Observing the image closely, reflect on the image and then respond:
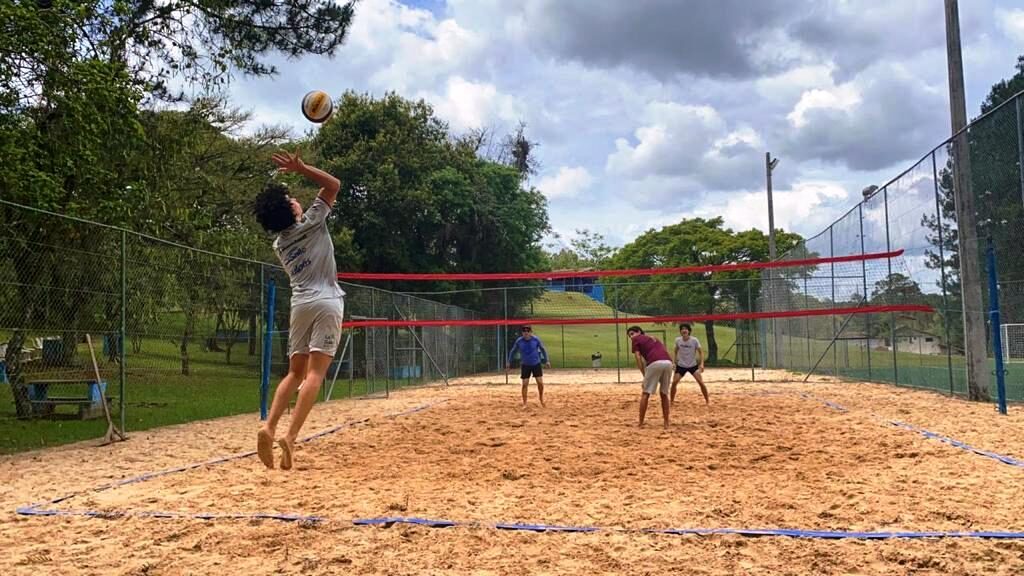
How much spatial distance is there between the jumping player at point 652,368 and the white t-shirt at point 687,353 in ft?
8.04

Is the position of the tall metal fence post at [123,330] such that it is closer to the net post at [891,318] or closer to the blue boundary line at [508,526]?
the blue boundary line at [508,526]

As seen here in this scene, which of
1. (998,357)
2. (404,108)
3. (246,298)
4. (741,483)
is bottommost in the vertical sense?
(741,483)

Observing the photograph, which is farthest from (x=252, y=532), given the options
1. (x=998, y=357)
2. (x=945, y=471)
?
A: (x=998, y=357)

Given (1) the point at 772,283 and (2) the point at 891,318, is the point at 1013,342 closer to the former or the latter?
(2) the point at 891,318

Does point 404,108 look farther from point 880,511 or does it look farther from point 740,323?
point 880,511

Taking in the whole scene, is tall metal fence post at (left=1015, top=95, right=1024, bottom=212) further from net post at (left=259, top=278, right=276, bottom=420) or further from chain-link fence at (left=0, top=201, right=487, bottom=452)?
chain-link fence at (left=0, top=201, right=487, bottom=452)

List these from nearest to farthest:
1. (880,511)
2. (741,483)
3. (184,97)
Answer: (880,511), (741,483), (184,97)

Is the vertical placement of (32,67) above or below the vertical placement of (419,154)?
below

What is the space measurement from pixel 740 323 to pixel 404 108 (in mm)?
13997

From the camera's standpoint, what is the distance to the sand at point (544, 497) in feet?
11.4

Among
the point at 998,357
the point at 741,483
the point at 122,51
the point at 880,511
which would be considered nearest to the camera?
the point at 880,511

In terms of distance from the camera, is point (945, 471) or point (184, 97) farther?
point (184, 97)

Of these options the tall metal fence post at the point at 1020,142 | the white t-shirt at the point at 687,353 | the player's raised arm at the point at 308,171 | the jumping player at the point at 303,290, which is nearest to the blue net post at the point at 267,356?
the jumping player at the point at 303,290

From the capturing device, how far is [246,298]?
11.5 metres
